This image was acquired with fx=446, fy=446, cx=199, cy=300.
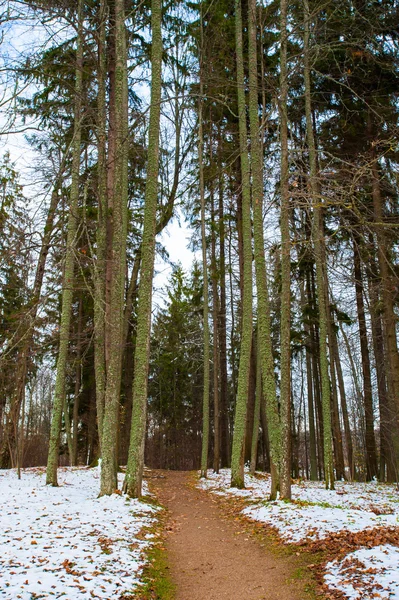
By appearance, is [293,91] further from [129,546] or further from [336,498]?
[129,546]

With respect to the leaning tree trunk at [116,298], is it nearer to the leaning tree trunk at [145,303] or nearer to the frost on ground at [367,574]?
the leaning tree trunk at [145,303]

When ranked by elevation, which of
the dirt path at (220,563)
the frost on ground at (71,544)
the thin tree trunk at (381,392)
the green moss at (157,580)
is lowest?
the dirt path at (220,563)

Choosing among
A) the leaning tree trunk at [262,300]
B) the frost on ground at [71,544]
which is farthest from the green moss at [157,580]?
the leaning tree trunk at [262,300]

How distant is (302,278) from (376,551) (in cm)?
1210

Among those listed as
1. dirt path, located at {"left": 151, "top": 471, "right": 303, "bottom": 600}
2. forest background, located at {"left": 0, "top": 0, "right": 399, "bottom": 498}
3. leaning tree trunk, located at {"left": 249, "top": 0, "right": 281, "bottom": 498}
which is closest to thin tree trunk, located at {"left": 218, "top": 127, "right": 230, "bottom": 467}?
forest background, located at {"left": 0, "top": 0, "right": 399, "bottom": 498}

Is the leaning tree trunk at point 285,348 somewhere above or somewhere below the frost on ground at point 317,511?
above

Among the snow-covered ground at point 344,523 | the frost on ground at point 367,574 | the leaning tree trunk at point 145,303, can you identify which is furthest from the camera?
the leaning tree trunk at point 145,303

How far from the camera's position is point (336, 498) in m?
9.59

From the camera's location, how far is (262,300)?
8984 mm

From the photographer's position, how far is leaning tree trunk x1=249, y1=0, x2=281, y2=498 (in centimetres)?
849

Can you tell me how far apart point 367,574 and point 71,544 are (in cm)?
320

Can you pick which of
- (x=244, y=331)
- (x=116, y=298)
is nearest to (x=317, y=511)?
(x=244, y=331)

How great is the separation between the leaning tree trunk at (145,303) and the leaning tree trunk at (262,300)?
205cm

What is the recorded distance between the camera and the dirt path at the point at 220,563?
443cm
